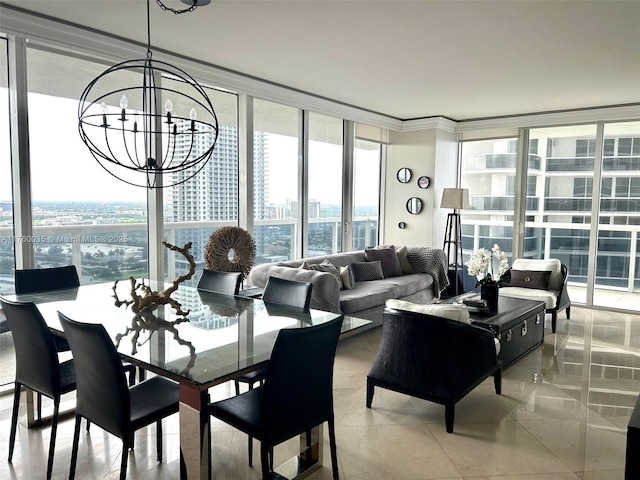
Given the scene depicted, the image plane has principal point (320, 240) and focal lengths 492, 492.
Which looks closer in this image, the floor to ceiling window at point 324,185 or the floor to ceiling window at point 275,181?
the floor to ceiling window at point 275,181

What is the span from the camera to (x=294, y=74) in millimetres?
4910

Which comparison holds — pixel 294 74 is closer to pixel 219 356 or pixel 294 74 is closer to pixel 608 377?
pixel 219 356

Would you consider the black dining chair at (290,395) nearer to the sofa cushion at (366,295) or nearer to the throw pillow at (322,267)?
the sofa cushion at (366,295)

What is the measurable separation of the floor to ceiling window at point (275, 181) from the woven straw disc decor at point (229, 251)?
0.77 m

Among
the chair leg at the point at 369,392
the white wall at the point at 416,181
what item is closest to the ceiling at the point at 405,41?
the white wall at the point at 416,181

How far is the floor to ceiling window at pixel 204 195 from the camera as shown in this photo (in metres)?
4.83

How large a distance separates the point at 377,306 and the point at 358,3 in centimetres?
297

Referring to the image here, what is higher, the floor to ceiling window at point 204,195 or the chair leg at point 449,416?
the floor to ceiling window at point 204,195

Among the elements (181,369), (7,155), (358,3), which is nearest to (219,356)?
(181,369)

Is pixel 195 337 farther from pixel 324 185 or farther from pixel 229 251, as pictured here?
pixel 324 185

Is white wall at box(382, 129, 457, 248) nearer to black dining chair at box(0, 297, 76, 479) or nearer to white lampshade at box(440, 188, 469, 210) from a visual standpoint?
white lampshade at box(440, 188, 469, 210)

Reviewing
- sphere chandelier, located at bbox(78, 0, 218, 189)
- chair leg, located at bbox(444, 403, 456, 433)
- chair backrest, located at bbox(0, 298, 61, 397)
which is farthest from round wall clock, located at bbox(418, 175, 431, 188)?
chair backrest, located at bbox(0, 298, 61, 397)

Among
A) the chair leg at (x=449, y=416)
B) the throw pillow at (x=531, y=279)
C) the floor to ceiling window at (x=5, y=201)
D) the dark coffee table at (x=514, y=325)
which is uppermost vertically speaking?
the floor to ceiling window at (x=5, y=201)

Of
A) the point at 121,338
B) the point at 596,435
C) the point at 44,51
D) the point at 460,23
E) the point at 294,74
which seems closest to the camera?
the point at 121,338
